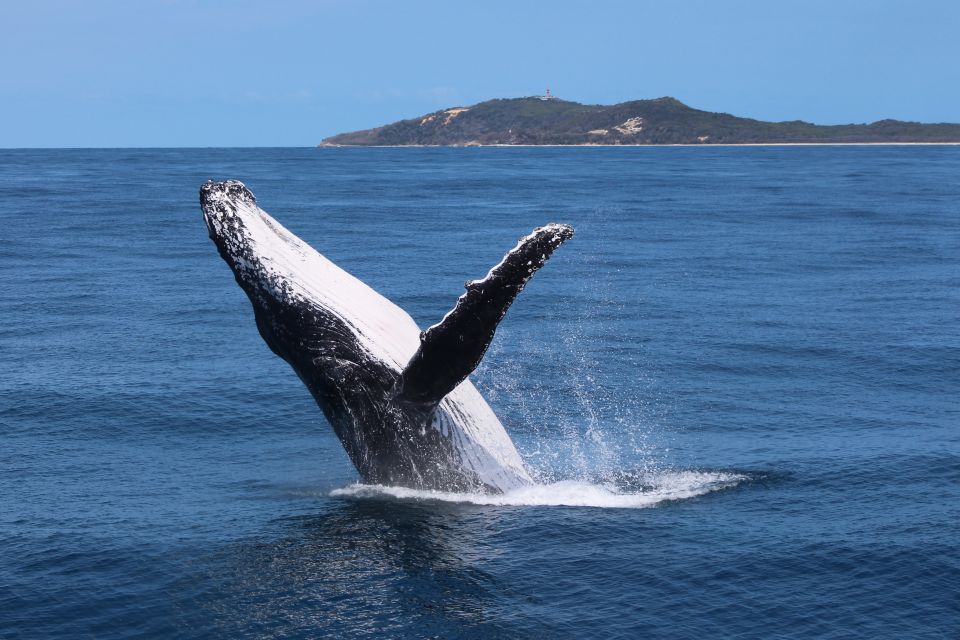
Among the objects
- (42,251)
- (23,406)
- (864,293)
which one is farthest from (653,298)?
(42,251)

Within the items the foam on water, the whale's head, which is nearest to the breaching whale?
the whale's head

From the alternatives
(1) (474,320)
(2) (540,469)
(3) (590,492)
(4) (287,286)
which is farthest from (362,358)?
(2) (540,469)

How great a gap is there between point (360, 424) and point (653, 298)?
16.7 metres

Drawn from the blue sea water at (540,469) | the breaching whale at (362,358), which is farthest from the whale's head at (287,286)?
the blue sea water at (540,469)

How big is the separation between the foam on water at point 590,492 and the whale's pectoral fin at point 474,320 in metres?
1.76

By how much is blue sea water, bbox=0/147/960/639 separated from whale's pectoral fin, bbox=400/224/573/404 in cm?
179

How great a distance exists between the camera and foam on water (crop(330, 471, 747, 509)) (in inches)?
439

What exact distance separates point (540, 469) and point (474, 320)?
477cm

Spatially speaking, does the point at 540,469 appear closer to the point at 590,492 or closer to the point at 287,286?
the point at 590,492

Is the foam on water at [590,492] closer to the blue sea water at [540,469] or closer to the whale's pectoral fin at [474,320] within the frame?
the blue sea water at [540,469]

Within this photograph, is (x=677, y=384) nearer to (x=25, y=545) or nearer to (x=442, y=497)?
(x=442, y=497)

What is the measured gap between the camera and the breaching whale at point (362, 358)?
32.6 feet

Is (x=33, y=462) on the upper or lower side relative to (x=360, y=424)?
lower

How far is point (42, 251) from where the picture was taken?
35688 millimetres
